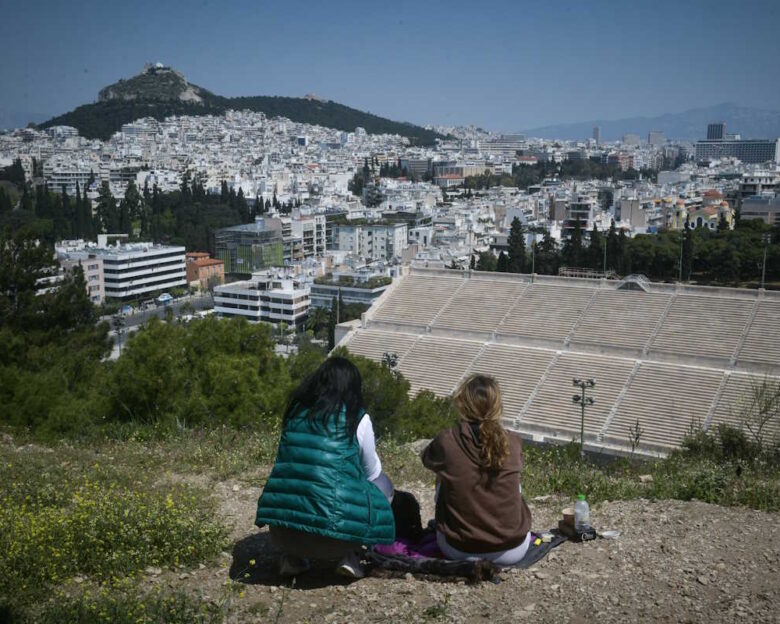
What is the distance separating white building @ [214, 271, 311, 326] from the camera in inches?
1348

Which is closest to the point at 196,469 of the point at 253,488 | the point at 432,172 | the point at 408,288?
the point at 253,488

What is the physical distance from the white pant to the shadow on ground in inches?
14.1

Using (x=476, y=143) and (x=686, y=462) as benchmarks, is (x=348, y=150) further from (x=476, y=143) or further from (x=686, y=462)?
(x=686, y=462)

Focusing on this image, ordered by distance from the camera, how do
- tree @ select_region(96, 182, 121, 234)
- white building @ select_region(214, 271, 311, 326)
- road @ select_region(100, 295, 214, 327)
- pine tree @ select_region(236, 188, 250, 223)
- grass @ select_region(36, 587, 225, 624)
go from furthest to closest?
pine tree @ select_region(236, 188, 250, 223), tree @ select_region(96, 182, 121, 234), road @ select_region(100, 295, 214, 327), white building @ select_region(214, 271, 311, 326), grass @ select_region(36, 587, 225, 624)

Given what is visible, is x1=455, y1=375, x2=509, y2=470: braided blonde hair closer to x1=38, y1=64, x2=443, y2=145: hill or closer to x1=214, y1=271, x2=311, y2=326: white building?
x1=214, y1=271, x2=311, y2=326: white building

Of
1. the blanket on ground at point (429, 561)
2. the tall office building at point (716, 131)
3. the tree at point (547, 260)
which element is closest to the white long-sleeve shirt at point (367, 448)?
the blanket on ground at point (429, 561)

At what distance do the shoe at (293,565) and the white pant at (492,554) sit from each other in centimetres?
49

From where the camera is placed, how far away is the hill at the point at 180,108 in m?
128

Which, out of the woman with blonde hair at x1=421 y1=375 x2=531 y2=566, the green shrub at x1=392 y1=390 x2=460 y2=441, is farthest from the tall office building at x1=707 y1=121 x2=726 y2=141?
the woman with blonde hair at x1=421 y1=375 x2=531 y2=566

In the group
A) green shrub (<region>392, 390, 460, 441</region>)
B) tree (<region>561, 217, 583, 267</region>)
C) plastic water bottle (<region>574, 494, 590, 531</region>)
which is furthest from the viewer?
tree (<region>561, 217, 583, 267</region>)

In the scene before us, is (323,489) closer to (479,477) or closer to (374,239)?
(479,477)

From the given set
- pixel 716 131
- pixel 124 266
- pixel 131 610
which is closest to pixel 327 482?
pixel 131 610

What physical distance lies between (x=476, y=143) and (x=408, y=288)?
130406mm

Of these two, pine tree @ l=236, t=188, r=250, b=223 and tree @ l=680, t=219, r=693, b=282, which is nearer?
tree @ l=680, t=219, r=693, b=282
